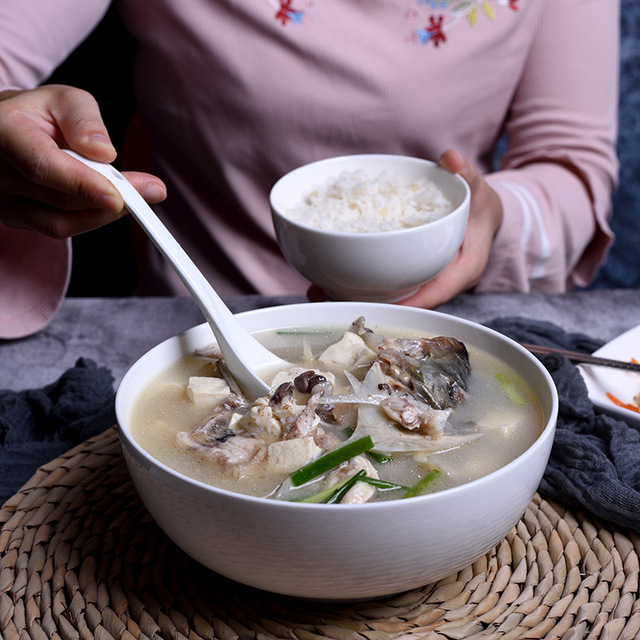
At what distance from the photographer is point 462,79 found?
1791 millimetres

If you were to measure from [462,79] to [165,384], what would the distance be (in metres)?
1.23

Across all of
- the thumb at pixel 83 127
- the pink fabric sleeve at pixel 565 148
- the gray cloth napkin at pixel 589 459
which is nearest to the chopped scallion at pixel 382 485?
the gray cloth napkin at pixel 589 459

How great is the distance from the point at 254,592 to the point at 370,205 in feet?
2.40

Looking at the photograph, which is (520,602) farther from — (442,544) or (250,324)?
(250,324)

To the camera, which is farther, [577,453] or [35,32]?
[35,32]

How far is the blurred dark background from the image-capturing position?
7.65 ft

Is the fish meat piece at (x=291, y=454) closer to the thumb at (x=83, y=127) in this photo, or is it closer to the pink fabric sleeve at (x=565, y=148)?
the thumb at (x=83, y=127)

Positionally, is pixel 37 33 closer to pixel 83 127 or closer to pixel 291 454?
pixel 83 127

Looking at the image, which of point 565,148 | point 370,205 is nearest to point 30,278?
point 370,205

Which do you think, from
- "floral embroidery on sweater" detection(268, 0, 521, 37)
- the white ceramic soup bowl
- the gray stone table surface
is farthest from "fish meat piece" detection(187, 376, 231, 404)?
"floral embroidery on sweater" detection(268, 0, 521, 37)

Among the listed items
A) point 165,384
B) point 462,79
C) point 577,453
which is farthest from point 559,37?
point 165,384

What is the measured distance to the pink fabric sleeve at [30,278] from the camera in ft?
4.59

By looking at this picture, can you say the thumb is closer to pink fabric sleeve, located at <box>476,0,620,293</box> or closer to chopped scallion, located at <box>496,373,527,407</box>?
chopped scallion, located at <box>496,373,527,407</box>

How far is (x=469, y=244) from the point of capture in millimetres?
1546
